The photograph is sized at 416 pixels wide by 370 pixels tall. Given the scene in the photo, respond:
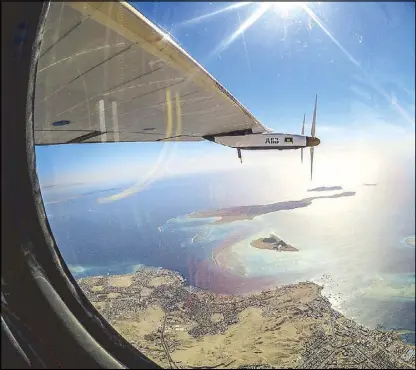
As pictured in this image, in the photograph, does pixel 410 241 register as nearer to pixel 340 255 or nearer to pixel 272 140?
pixel 340 255

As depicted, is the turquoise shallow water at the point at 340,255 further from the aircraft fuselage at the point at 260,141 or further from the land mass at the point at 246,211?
the aircraft fuselage at the point at 260,141

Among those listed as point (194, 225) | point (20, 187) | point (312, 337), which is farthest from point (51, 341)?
A: point (194, 225)

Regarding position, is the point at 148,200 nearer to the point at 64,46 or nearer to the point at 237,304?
the point at 237,304

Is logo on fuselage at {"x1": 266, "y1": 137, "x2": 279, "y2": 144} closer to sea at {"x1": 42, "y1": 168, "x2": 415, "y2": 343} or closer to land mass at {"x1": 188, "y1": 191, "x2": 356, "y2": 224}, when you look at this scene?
sea at {"x1": 42, "y1": 168, "x2": 415, "y2": 343}

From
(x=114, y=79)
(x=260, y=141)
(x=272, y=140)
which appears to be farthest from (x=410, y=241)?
(x=114, y=79)

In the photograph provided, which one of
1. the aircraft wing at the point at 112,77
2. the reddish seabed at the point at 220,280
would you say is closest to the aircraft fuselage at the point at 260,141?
the aircraft wing at the point at 112,77
